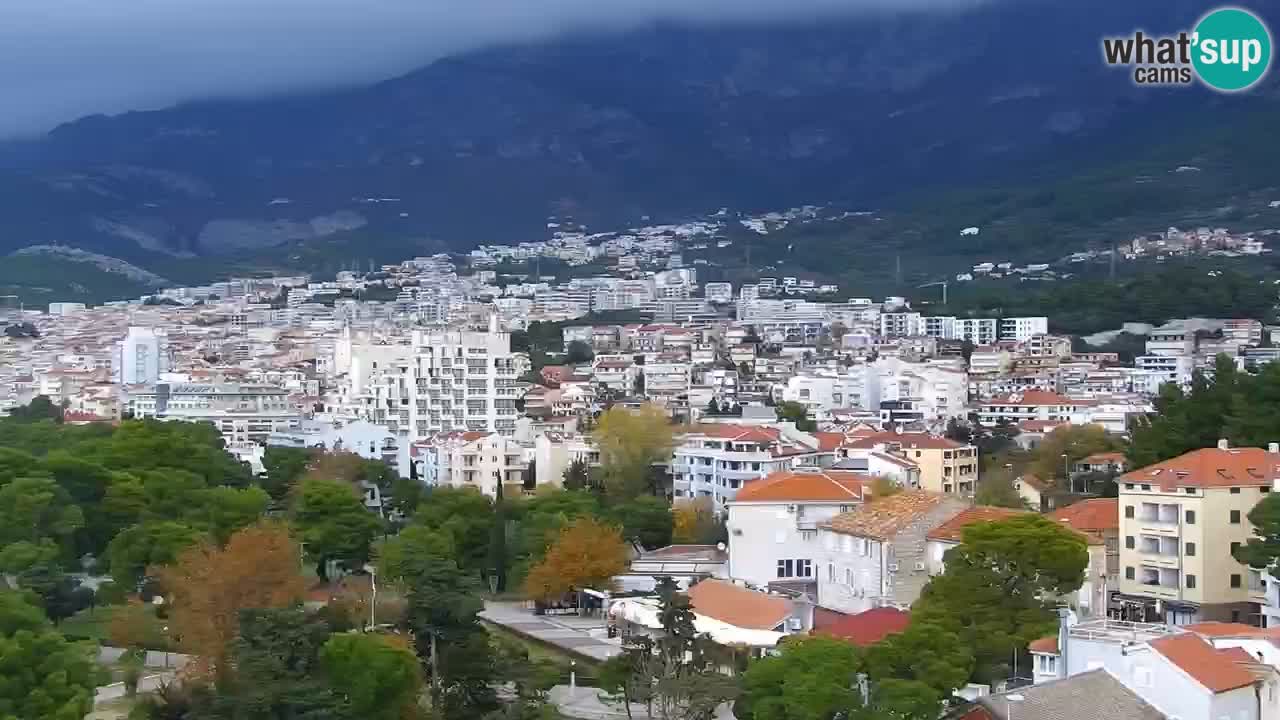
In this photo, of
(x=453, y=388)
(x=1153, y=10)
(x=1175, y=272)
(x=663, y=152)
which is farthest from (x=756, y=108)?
(x=453, y=388)

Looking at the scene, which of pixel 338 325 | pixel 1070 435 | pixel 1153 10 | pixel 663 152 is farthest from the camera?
pixel 663 152

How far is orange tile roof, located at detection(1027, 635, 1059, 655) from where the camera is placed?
16.3 meters

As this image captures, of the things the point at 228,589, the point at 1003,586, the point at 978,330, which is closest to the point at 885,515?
the point at 1003,586

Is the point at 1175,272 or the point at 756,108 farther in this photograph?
the point at 756,108

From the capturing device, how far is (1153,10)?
130875 mm

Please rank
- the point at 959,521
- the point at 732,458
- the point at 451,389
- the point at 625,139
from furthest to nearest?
the point at 625,139 → the point at 451,389 → the point at 732,458 → the point at 959,521

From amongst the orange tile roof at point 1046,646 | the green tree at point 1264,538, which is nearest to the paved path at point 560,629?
the orange tile roof at point 1046,646

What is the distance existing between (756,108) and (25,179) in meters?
55.6

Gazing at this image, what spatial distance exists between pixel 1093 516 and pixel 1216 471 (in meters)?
2.26

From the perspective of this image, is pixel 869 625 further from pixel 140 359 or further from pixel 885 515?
pixel 140 359

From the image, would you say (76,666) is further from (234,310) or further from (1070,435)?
(234,310)

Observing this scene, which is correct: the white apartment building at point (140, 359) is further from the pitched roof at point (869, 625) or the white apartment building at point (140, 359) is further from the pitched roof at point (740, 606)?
the pitched roof at point (869, 625)

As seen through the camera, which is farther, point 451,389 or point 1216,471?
point 451,389

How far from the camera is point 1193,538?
20.7 m
